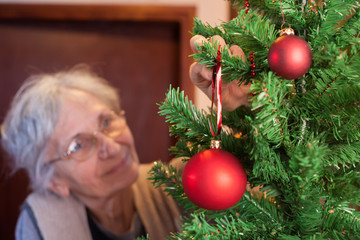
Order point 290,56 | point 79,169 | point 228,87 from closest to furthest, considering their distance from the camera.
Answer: point 290,56 → point 228,87 → point 79,169

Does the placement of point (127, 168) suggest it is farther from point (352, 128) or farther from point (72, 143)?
point (352, 128)

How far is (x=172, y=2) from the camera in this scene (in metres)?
1.63

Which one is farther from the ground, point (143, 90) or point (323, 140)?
point (323, 140)

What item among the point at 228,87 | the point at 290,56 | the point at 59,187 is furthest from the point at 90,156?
the point at 290,56

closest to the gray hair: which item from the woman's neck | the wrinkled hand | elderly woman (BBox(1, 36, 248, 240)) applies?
elderly woman (BBox(1, 36, 248, 240))

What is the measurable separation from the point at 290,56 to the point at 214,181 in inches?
5.4

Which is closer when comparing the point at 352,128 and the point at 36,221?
the point at 352,128

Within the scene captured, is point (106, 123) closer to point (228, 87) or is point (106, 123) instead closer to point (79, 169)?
point (79, 169)

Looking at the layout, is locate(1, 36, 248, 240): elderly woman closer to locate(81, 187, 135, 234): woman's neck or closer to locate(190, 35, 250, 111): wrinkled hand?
locate(81, 187, 135, 234): woman's neck

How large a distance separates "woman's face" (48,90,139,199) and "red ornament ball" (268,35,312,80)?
697mm

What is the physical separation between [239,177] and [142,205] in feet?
2.34

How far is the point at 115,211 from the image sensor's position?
1.01m

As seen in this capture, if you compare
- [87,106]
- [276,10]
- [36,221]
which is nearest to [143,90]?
[87,106]

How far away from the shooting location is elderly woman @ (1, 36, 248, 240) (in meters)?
0.91
